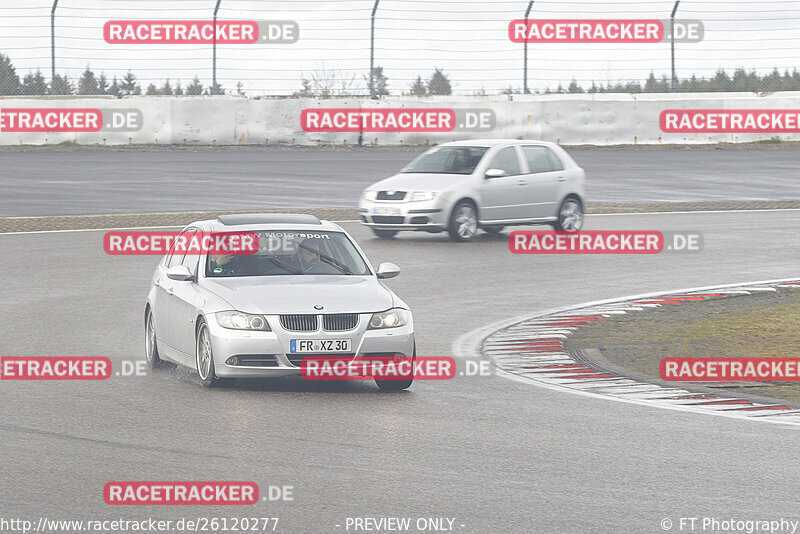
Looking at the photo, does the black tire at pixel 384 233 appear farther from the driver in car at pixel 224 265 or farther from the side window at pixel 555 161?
the driver in car at pixel 224 265

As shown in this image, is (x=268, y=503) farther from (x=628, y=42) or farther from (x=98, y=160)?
(x=628, y=42)

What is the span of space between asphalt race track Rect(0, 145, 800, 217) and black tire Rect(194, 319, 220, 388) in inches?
557

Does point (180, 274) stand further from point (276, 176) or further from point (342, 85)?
point (342, 85)

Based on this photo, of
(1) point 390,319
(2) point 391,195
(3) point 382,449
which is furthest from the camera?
(2) point 391,195

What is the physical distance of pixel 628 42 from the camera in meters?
36.6

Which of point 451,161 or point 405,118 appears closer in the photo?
point 451,161

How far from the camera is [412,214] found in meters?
22.2

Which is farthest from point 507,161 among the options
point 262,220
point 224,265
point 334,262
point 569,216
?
point 224,265

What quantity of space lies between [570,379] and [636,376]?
1.87 feet

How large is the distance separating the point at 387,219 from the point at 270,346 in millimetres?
11782

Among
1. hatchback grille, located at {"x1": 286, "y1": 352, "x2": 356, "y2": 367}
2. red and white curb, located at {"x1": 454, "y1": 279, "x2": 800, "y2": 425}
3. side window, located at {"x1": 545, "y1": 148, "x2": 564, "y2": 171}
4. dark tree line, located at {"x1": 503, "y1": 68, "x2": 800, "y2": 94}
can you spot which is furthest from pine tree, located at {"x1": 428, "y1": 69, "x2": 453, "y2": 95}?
hatchback grille, located at {"x1": 286, "y1": 352, "x2": 356, "y2": 367}

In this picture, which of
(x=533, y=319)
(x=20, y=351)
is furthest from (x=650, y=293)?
(x=20, y=351)

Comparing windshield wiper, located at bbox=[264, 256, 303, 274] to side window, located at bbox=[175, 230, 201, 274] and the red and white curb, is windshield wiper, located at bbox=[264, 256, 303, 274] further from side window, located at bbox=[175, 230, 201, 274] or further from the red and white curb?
the red and white curb

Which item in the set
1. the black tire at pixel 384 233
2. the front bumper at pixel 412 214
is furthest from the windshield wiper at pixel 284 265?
the black tire at pixel 384 233
